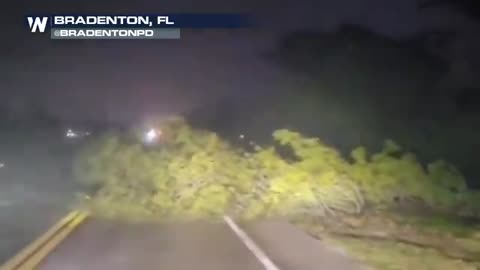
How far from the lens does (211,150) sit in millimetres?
5246

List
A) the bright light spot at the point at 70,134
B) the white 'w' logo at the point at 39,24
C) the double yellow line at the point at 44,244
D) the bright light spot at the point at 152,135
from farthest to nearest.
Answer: the bright light spot at the point at 152,135, the bright light spot at the point at 70,134, the white 'w' logo at the point at 39,24, the double yellow line at the point at 44,244

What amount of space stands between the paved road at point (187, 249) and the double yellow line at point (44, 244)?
0.19 feet

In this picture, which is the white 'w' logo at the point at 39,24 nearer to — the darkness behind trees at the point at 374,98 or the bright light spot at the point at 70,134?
the bright light spot at the point at 70,134

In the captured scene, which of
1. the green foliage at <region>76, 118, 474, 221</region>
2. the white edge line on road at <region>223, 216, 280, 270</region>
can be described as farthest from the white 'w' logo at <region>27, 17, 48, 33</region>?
the white edge line on road at <region>223, 216, 280, 270</region>

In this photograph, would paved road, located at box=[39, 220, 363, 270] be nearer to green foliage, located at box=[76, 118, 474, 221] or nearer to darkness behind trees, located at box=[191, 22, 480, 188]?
green foliage, located at box=[76, 118, 474, 221]

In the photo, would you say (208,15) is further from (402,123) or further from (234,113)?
(402,123)

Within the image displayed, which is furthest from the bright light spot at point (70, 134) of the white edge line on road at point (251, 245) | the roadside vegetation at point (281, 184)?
the white edge line on road at point (251, 245)

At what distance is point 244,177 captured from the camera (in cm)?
530

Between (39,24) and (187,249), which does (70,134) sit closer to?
(39,24)

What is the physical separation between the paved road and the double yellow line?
6 cm

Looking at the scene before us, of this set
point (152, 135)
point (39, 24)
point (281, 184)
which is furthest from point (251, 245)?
point (39, 24)

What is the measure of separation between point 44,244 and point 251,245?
4.08ft

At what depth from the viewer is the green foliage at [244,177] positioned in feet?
16.7

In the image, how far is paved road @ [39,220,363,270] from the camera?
4051mm
